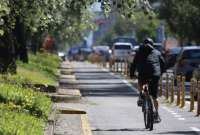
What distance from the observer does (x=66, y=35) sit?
5044 centimetres

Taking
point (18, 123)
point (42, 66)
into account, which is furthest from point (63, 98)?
point (42, 66)

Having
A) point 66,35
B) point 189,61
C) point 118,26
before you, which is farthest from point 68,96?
point 118,26

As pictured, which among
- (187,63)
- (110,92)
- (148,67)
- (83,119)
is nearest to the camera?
(148,67)

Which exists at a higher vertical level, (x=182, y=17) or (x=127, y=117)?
(x=182, y=17)

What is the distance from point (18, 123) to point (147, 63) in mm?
4080

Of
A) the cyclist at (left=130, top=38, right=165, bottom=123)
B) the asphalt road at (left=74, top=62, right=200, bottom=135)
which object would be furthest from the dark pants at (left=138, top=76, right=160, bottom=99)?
the asphalt road at (left=74, top=62, right=200, bottom=135)

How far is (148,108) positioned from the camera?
15.8 metres

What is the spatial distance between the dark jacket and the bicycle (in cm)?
29

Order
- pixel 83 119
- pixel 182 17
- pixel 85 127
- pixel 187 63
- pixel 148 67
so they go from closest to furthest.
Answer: pixel 85 127, pixel 148 67, pixel 83 119, pixel 187 63, pixel 182 17

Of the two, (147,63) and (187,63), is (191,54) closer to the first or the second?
(187,63)

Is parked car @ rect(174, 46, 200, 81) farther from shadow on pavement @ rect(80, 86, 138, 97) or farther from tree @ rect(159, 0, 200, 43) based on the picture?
tree @ rect(159, 0, 200, 43)

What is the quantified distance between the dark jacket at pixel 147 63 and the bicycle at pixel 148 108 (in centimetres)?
29

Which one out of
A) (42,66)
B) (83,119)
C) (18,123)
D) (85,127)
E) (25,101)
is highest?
(18,123)

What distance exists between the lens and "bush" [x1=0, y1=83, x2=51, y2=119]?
52.5 feet
